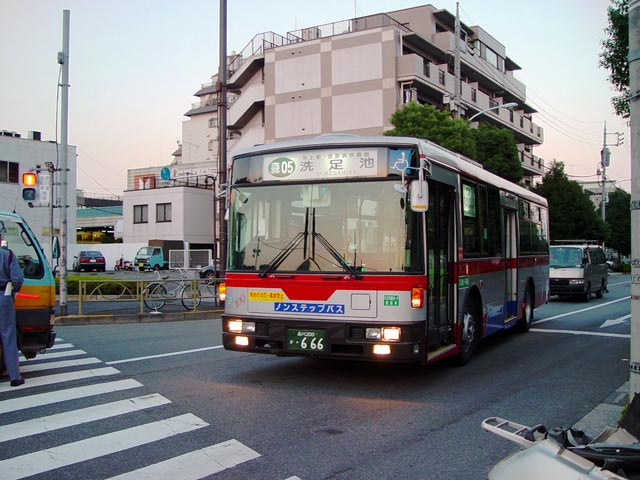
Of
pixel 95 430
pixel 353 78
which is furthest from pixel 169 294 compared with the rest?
pixel 353 78

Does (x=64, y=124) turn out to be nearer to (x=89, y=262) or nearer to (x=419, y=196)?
(x=419, y=196)

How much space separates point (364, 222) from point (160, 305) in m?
11.8

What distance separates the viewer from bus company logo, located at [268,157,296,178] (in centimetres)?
784

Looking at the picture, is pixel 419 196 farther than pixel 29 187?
No

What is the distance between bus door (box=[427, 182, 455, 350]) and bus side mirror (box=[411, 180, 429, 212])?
2.20 ft

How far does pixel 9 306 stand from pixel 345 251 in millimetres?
4263

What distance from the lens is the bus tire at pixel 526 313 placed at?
13.5 meters

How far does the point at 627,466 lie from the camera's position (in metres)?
2.68

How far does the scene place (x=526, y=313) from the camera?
1373cm

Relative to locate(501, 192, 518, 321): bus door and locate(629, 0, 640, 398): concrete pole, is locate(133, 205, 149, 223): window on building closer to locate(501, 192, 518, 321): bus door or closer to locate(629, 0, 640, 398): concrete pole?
locate(501, 192, 518, 321): bus door

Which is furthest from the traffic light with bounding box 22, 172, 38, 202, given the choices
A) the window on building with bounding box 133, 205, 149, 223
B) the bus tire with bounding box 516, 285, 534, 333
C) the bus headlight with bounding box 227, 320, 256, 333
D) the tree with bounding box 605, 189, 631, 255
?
the tree with bounding box 605, 189, 631, 255

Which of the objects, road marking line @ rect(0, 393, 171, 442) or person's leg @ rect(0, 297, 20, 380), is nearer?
road marking line @ rect(0, 393, 171, 442)

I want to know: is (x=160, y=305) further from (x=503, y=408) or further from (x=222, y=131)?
(x=503, y=408)

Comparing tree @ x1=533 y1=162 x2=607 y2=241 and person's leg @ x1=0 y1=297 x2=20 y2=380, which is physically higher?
tree @ x1=533 y1=162 x2=607 y2=241
